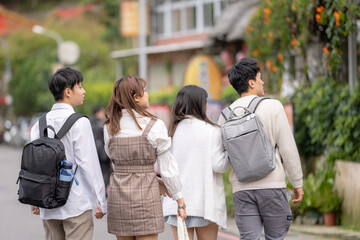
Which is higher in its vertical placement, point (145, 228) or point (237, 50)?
point (237, 50)

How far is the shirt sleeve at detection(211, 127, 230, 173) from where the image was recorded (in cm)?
457

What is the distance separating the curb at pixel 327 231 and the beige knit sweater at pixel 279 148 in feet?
11.0

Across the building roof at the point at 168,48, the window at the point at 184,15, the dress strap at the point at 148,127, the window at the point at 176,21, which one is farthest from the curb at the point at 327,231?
the window at the point at 176,21

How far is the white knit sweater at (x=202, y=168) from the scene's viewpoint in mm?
4602

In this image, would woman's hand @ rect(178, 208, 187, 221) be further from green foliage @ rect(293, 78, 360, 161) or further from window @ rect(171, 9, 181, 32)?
window @ rect(171, 9, 181, 32)

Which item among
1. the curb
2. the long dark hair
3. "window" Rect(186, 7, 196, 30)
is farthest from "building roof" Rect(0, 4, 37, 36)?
the long dark hair

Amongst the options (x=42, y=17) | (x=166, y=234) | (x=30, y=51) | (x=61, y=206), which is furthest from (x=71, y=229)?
(x=42, y=17)

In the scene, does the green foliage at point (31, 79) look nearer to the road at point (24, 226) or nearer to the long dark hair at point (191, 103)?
the road at point (24, 226)

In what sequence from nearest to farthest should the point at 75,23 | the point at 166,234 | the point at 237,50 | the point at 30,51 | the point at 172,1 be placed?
the point at 166,234, the point at 237,50, the point at 172,1, the point at 30,51, the point at 75,23

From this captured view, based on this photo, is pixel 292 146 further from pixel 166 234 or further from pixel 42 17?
pixel 42 17

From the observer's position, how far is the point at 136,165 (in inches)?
165

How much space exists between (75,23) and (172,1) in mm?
15144

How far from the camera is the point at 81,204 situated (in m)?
4.29

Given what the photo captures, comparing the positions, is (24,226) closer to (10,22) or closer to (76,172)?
(76,172)
